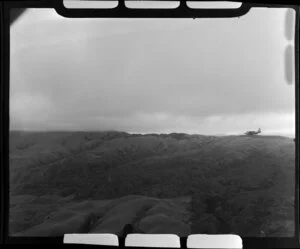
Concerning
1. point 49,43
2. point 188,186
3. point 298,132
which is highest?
point 49,43

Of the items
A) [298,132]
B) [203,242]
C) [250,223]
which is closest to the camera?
[203,242]

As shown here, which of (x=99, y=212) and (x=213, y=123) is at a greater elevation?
(x=213, y=123)

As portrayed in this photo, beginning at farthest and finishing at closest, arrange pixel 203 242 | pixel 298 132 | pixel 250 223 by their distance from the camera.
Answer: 1. pixel 250 223
2. pixel 298 132
3. pixel 203 242

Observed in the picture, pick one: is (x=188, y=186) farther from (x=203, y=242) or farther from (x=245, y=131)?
(x=203, y=242)

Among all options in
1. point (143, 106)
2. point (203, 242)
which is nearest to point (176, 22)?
point (143, 106)

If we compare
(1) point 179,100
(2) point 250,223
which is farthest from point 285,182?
(1) point 179,100

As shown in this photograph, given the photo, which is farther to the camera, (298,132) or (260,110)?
(260,110)

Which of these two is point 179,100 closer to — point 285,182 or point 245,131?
point 245,131
